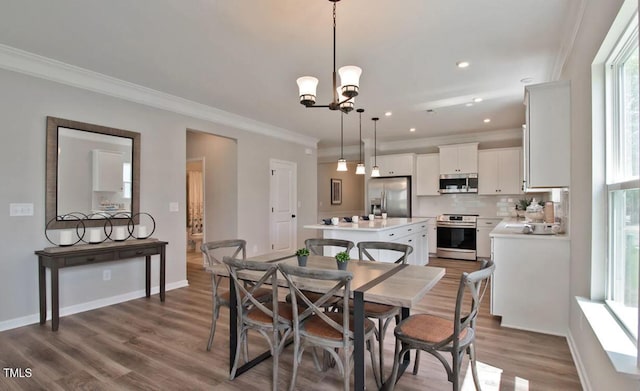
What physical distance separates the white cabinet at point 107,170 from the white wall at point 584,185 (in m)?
4.47

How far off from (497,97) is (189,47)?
388 centimetres

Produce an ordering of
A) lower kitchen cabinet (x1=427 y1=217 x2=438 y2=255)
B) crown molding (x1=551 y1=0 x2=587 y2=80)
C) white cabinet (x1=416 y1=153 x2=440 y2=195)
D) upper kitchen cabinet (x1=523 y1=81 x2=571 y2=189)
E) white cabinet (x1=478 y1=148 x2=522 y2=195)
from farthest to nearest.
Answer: white cabinet (x1=416 y1=153 x2=440 y2=195), lower kitchen cabinet (x1=427 y1=217 x2=438 y2=255), white cabinet (x1=478 y1=148 x2=522 y2=195), upper kitchen cabinet (x1=523 y1=81 x2=571 y2=189), crown molding (x1=551 y1=0 x2=587 y2=80)

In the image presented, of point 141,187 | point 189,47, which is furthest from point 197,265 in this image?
point 189,47

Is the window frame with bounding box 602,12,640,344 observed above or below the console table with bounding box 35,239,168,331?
above

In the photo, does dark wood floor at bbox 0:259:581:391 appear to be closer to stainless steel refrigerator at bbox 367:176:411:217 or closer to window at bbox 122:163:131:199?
window at bbox 122:163:131:199

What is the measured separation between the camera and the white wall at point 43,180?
10.4 feet

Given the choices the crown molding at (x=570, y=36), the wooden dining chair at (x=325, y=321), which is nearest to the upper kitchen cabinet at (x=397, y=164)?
the crown molding at (x=570, y=36)

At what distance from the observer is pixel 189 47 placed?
3.05 meters

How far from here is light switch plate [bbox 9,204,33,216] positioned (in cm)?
318

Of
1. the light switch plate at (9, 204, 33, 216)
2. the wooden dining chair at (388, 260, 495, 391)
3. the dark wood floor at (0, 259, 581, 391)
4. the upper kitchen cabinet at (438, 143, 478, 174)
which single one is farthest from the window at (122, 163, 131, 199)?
the upper kitchen cabinet at (438, 143, 478, 174)

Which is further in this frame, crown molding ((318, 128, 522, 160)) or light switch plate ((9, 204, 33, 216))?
crown molding ((318, 128, 522, 160))

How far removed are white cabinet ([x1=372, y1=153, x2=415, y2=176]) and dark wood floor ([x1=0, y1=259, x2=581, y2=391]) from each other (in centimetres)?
416

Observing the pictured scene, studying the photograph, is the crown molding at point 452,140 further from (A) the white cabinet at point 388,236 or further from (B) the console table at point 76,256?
(B) the console table at point 76,256

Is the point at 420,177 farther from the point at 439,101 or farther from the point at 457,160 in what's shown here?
the point at 439,101
